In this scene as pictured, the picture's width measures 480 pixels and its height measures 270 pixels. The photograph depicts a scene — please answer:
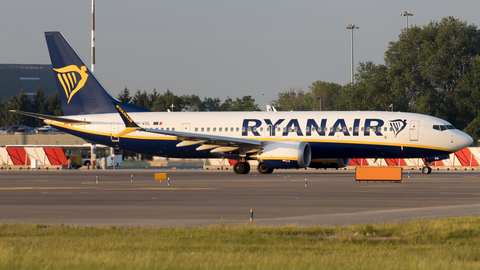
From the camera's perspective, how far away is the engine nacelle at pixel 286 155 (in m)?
42.6

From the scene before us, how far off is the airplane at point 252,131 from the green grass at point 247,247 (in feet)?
89.8

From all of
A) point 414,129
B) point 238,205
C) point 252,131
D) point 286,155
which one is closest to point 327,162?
point 286,155

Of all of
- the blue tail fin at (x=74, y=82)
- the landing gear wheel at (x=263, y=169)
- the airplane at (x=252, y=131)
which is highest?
the blue tail fin at (x=74, y=82)

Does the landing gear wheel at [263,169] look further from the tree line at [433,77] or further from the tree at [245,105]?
the tree at [245,105]

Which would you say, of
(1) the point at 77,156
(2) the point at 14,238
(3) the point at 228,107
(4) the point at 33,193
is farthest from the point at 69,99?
(3) the point at 228,107

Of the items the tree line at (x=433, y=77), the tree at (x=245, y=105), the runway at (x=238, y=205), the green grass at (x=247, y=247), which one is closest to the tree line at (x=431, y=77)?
the tree line at (x=433, y=77)

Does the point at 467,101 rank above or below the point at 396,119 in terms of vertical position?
above

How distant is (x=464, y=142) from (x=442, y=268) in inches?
1433

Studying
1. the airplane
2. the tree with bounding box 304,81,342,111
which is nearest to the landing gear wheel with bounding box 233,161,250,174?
the airplane

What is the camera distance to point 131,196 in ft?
87.2

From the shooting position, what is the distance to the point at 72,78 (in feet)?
174

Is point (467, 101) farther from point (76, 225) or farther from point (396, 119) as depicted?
point (76, 225)

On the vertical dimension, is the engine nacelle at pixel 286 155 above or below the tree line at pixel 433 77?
below

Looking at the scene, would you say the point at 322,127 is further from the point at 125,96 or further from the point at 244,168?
the point at 125,96
